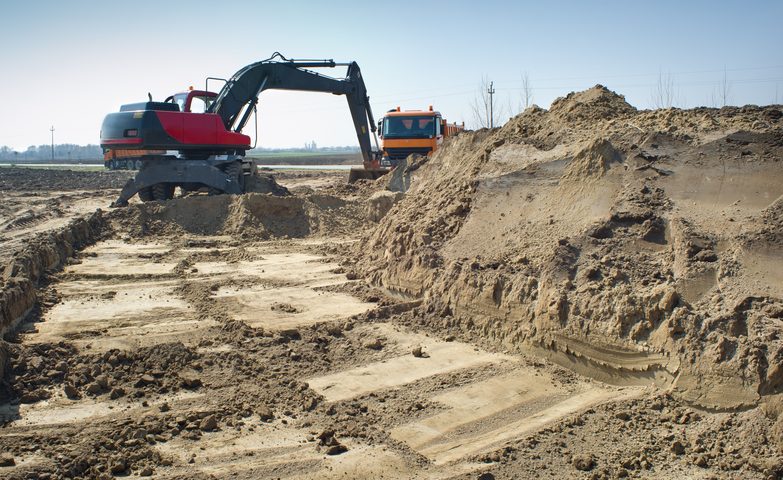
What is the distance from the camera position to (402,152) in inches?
864

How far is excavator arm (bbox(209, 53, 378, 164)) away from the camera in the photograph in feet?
58.3

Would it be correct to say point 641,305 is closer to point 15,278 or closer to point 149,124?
point 15,278

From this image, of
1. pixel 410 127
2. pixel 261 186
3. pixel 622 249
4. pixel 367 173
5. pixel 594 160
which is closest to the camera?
pixel 622 249

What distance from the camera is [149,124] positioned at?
1584 cm

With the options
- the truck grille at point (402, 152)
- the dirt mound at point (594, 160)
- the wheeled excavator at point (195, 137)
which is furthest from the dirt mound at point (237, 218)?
the truck grille at point (402, 152)

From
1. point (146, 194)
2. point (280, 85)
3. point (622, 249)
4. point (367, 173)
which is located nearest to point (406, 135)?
point (367, 173)

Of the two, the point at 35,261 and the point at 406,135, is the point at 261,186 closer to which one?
the point at 406,135

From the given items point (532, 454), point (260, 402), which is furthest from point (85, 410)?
point (532, 454)

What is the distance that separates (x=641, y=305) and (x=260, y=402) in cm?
295

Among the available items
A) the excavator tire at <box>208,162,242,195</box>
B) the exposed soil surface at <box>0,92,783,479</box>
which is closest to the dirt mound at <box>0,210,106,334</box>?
the exposed soil surface at <box>0,92,783,479</box>

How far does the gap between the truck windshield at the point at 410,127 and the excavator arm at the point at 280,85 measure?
955 mm

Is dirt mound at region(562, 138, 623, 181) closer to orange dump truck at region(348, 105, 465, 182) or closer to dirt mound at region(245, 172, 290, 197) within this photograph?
dirt mound at region(245, 172, 290, 197)

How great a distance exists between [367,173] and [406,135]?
1676 millimetres

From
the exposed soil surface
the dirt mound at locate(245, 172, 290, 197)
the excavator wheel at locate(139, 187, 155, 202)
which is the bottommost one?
the exposed soil surface
